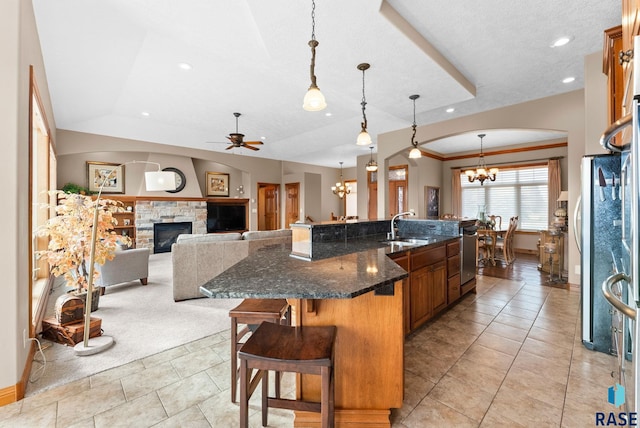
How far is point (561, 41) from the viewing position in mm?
3016

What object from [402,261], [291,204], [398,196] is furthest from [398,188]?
[402,261]

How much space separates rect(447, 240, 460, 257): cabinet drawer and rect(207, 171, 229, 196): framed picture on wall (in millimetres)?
7511

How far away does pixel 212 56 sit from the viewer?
3.25 meters

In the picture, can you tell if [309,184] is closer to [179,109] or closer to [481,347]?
[179,109]

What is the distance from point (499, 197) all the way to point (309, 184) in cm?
584

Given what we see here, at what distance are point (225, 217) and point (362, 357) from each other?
7.95 m

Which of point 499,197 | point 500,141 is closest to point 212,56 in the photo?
point 500,141

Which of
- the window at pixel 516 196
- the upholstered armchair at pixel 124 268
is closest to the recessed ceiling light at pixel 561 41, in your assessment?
the window at pixel 516 196

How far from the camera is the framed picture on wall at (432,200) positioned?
848 cm

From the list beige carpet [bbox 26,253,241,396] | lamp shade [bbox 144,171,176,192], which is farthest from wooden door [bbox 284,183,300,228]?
lamp shade [bbox 144,171,176,192]

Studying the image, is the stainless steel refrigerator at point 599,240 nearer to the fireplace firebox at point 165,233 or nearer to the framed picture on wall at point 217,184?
the fireplace firebox at point 165,233

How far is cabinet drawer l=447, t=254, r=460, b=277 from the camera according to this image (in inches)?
129

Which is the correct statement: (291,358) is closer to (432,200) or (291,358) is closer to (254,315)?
(254,315)

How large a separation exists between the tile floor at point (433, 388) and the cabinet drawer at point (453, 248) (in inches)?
32.4
